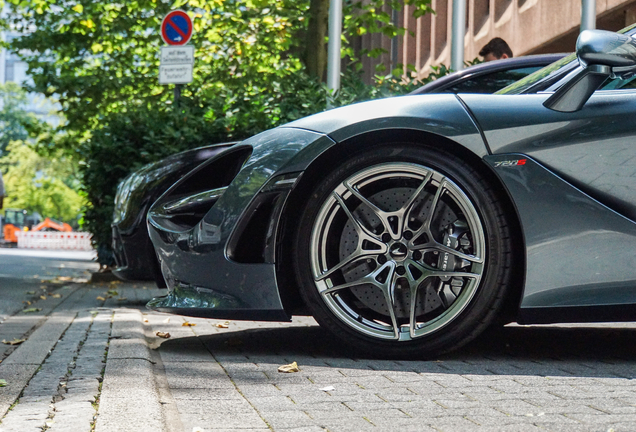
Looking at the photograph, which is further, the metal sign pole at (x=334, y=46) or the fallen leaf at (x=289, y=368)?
the metal sign pole at (x=334, y=46)

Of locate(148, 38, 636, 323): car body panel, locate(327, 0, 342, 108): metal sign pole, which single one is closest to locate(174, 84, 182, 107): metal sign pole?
locate(327, 0, 342, 108): metal sign pole

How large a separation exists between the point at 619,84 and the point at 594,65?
0.28 meters

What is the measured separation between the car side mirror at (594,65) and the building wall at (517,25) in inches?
313

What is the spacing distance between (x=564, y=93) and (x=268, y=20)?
13154 mm

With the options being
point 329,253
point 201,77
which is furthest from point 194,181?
point 201,77

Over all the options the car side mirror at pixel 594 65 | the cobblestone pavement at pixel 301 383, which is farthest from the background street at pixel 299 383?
the car side mirror at pixel 594 65

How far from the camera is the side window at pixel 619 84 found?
3.64m

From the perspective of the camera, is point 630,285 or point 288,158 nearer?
point 630,285

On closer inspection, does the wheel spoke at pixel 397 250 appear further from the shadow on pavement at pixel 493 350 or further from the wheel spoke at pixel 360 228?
the shadow on pavement at pixel 493 350

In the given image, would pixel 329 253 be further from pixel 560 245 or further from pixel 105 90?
pixel 105 90

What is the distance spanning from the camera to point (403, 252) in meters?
3.61

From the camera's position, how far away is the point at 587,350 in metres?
4.04

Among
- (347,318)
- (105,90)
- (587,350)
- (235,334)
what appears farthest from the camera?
(105,90)

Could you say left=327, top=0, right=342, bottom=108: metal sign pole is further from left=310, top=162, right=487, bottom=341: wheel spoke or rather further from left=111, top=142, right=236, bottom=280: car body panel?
left=310, top=162, right=487, bottom=341: wheel spoke
